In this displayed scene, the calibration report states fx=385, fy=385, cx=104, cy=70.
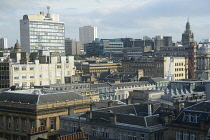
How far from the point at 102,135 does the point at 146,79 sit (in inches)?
4245

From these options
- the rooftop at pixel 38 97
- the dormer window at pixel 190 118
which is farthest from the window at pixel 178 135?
the rooftop at pixel 38 97

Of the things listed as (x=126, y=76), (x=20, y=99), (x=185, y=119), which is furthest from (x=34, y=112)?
(x=126, y=76)

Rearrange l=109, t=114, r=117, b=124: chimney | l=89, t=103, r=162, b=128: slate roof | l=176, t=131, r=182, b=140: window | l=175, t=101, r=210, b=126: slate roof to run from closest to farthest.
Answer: l=175, t=101, r=210, b=126: slate roof
l=176, t=131, r=182, b=140: window
l=89, t=103, r=162, b=128: slate roof
l=109, t=114, r=117, b=124: chimney

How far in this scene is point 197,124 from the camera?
61.8 metres

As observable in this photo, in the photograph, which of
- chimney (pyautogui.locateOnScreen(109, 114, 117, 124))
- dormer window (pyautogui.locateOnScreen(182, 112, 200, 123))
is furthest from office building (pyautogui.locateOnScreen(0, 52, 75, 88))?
dormer window (pyautogui.locateOnScreen(182, 112, 200, 123))

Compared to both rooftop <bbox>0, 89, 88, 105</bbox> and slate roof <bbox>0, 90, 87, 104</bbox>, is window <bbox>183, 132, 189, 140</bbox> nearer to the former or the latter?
rooftop <bbox>0, 89, 88, 105</bbox>

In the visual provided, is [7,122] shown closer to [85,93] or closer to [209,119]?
[85,93]

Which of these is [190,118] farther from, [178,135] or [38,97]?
[38,97]

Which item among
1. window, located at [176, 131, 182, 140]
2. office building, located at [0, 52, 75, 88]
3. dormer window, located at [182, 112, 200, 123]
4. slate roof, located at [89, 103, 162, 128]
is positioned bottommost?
window, located at [176, 131, 182, 140]

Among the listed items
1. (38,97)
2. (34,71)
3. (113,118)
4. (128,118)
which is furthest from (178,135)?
(34,71)

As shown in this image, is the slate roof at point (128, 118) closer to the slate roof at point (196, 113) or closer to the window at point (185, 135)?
the slate roof at point (196, 113)

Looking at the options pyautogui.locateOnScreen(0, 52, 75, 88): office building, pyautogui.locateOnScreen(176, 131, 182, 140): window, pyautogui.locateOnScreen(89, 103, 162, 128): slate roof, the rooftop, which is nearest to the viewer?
pyautogui.locateOnScreen(176, 131, 182, 140): window

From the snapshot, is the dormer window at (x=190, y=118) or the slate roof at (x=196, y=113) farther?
the dormer window at (x=190, y=118)

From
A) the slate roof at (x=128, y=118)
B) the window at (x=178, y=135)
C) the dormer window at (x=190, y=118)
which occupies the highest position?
the dormer window at (x=190, y=118)
